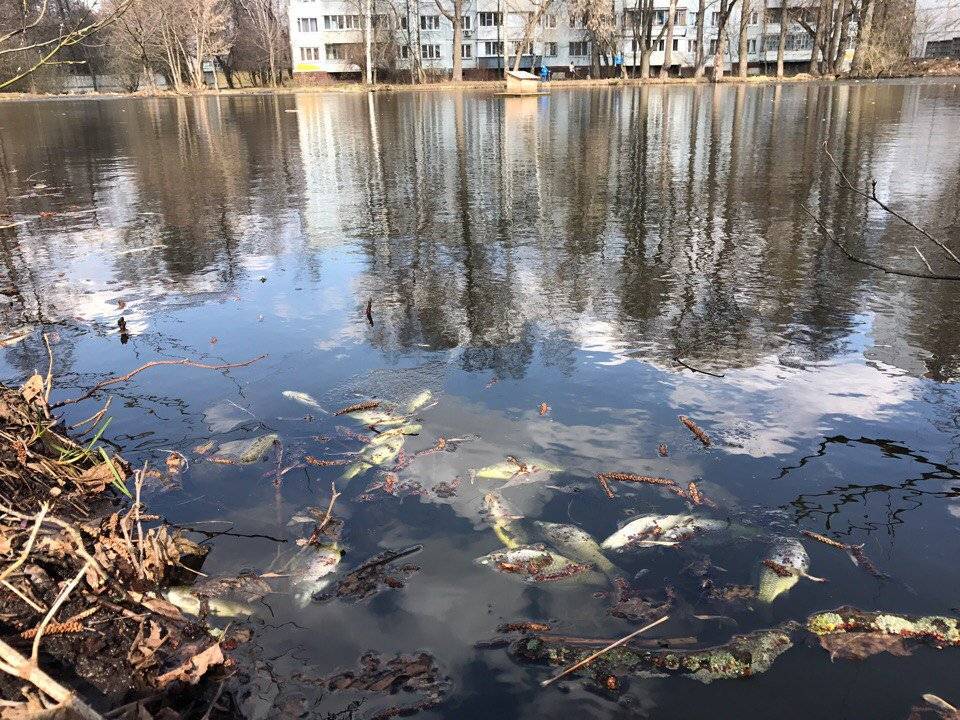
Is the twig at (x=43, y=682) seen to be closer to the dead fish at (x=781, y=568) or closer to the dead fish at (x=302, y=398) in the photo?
the dead fish at (x=781, y=568)

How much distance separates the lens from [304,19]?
7638 cm

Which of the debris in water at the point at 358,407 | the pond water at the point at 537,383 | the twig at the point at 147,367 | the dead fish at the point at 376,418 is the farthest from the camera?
the twig at the point at 147,367

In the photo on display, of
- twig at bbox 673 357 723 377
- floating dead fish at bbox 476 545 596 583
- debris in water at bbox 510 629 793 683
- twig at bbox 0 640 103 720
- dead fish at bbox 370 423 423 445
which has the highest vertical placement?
twig at bbox 0 640 103 720

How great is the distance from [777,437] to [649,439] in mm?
698

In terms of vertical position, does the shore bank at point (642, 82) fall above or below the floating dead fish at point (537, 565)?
above

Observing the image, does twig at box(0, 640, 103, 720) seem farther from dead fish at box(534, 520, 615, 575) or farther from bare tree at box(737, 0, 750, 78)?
Result: bare tree at box(737, 0, 750, 78)

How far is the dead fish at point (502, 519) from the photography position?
3400 millimetres

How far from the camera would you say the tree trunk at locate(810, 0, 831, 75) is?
55969 mm

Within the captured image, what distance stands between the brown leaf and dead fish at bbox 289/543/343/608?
76.9 inches

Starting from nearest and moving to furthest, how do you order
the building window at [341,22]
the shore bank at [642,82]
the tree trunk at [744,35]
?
1. the shore bank at [642,82]
2. the tree trunk at [744,35]
3. the building window at [341,22]

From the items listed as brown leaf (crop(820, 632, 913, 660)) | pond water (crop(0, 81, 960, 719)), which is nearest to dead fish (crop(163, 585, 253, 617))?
pond water (crop(0, 81, 960, 719))

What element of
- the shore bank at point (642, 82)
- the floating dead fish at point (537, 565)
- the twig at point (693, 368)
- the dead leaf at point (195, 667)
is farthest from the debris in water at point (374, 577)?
the shore bank at point (642, 82)

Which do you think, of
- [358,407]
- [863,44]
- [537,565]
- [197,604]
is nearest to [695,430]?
[537,565]

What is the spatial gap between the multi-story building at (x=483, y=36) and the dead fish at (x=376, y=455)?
2902 inches
